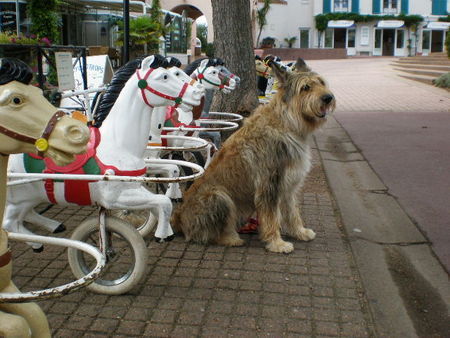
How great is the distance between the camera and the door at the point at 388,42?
5250 centimetres

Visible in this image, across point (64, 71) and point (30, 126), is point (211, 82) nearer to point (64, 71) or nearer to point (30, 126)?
point (64, 71)

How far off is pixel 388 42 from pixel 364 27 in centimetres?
299

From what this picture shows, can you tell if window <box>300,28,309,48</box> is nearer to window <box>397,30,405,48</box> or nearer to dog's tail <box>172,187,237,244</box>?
window <box>397,30,405,48</box>

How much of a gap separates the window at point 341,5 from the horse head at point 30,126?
5353 centimetres

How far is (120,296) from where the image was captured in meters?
4.02

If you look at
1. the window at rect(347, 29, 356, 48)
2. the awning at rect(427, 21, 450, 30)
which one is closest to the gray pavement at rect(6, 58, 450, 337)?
the window at rect(347, 29, 356, 48)

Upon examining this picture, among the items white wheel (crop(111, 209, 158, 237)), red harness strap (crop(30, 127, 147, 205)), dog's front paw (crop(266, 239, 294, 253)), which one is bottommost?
dog's front paw (crop(266, 239, 294, 253))

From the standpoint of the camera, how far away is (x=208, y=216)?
16.0ft

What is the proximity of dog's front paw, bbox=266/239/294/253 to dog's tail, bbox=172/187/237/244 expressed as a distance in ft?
1.38

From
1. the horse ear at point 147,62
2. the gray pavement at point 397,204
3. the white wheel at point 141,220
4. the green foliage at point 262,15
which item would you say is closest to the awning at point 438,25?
the green foliage at point 262,15

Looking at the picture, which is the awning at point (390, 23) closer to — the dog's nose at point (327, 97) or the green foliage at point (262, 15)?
the green foliage at point (262, 15)

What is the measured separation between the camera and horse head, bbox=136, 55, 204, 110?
420 centimetres

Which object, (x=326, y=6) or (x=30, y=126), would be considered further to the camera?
(x=326, y=6)

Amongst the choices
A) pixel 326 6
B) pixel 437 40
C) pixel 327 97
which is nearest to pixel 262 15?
pixel 326 6
